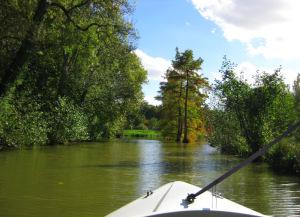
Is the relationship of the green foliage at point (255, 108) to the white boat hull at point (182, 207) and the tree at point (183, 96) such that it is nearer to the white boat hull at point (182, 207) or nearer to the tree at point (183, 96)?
the white boat hull at point (182, 207)

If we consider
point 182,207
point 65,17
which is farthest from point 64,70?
point 182,207

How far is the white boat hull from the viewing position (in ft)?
10.4

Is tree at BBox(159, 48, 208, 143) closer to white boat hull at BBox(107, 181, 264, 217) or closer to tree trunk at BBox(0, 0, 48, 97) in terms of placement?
tree trunk at BBox(0, 0, 48, 97)

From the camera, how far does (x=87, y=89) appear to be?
39.4 meters

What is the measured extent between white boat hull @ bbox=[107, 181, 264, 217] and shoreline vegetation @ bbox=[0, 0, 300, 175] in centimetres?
1267

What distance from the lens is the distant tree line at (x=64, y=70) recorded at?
1989 cm

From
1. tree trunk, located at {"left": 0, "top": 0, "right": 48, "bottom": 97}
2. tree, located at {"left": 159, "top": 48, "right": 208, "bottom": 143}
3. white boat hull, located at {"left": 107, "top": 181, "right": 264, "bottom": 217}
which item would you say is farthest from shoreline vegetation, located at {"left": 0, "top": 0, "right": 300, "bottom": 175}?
white boat hull, located at {"left": 107, "top": 181, "right": 264, "bottom": 217}

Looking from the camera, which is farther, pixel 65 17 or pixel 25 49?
pixel 65 17

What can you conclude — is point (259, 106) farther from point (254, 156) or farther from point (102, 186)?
point (254, 156)

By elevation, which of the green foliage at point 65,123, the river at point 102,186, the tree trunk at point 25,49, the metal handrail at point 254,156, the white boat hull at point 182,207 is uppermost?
the tree trunk at point 25,49

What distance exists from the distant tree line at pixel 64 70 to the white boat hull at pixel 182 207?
1520 centimetres

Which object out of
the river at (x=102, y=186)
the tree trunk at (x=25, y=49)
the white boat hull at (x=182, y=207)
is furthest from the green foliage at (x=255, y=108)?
the white boat hull at (x=182, y=207)

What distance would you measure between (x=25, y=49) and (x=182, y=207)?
55.6 feet

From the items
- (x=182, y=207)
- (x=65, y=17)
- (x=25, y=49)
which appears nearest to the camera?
(x=182, y=207)
